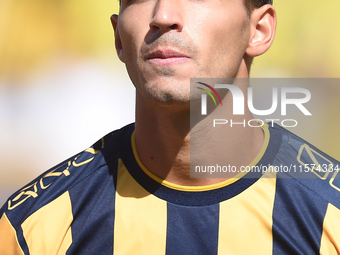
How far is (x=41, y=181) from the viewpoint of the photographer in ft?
5.90

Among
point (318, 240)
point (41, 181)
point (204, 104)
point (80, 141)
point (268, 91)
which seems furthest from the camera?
point (80, 141)

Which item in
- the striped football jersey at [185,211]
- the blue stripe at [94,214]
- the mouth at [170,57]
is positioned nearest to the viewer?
the mouth at [170,57]

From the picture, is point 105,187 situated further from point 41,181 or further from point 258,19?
point 258,19

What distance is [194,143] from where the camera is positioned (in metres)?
1.57

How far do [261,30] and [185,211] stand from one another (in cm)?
89

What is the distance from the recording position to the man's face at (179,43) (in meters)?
1.32

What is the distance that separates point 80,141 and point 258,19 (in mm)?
2875

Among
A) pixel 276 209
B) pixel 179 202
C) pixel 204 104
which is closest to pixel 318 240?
pixel 276 209

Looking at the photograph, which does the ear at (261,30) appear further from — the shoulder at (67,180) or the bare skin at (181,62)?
the shoulder at (67,180)

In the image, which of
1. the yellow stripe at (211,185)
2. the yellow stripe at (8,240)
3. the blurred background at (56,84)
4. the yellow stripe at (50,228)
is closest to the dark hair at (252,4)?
the yellow stripe at (211,185)

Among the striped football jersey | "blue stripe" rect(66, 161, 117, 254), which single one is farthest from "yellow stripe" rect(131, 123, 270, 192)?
"blue stripe" rect(66, 161, 117, 254)

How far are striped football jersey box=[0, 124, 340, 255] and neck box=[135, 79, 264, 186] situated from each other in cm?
5

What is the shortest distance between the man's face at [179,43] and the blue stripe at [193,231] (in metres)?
0.49

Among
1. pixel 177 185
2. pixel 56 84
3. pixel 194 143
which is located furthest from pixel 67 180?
pixel 56 84
